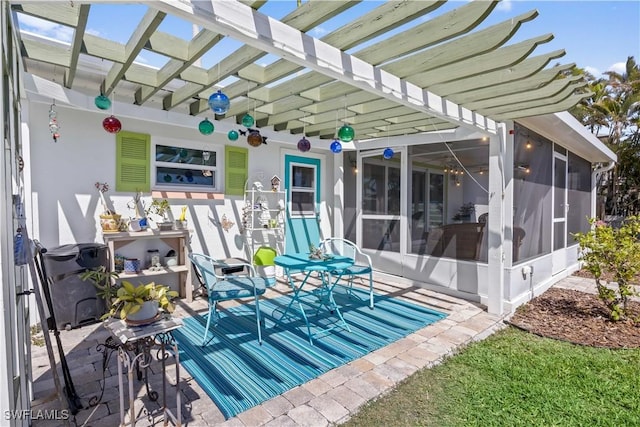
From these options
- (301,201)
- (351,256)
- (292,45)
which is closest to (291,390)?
(292,45)

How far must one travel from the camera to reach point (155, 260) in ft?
14.7

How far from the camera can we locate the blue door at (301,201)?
6.20 metres

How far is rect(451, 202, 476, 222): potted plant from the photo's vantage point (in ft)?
16.1

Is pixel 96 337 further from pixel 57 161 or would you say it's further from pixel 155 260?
pixel 57 161

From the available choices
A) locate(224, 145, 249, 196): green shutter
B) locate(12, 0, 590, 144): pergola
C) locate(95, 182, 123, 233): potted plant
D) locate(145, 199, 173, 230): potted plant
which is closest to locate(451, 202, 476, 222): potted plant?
locate(12, 0, 590, 144): pergola

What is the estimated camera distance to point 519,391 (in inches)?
101

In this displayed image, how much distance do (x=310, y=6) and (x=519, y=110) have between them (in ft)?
9.76

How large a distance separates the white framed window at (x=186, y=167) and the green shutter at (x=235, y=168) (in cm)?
11

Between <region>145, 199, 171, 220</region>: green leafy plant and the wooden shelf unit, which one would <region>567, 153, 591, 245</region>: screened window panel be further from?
<region>145, 199, 171, 220</region>: green leafy plant

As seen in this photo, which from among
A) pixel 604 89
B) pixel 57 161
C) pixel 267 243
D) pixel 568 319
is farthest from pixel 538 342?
pixel 604 89

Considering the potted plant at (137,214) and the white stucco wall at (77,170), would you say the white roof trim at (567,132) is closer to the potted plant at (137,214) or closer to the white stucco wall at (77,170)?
the white stucco wall at (77,170)

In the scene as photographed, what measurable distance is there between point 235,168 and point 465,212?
3.65 meters

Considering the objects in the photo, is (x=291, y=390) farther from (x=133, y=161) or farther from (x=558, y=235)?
(x=558, y=235)

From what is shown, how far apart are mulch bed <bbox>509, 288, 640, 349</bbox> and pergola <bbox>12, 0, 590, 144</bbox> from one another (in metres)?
2.44
